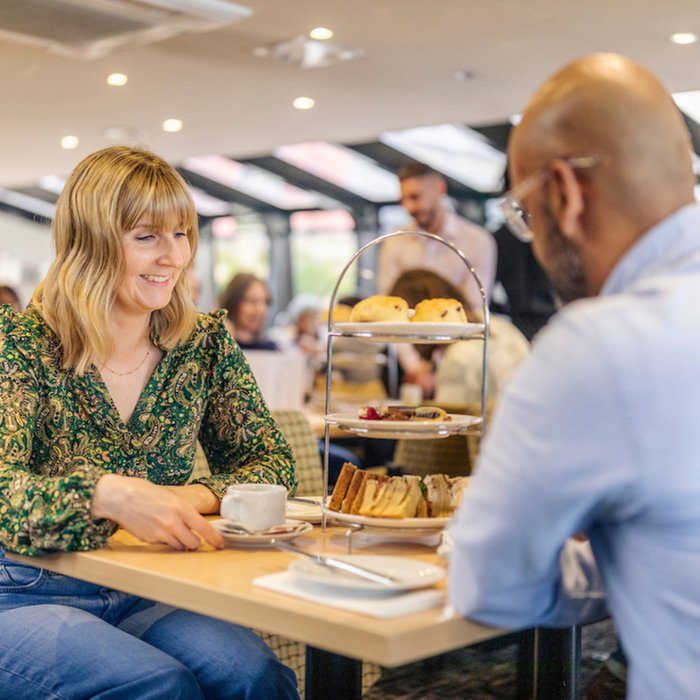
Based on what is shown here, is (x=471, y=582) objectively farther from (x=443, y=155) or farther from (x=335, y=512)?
(x=443, y=155)

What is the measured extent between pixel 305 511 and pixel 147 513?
1.32 ft

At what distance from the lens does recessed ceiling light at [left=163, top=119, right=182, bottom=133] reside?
795cm

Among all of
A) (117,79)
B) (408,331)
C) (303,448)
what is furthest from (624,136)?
(117,79)

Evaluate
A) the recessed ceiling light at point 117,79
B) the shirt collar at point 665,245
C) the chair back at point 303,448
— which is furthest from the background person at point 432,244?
the shirt collar at point 665,245

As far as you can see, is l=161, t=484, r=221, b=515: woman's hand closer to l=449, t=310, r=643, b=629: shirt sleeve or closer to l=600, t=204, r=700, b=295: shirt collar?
l=449, t=310, r=643, b=629: shirt sleeve

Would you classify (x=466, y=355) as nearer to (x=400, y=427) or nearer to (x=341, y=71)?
(x=341, y=71)

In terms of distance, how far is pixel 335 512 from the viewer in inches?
65.2

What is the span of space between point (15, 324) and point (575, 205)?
1.07 m

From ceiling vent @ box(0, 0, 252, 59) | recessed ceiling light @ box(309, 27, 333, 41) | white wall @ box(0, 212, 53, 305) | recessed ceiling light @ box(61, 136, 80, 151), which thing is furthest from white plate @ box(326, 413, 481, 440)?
white wall @ box(0, 212, 53, 305)

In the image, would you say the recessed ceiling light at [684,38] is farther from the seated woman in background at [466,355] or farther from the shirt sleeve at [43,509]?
the shirt sleeve at [43,509]

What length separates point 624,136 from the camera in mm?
1168

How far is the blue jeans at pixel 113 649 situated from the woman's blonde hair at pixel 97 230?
0.40 m

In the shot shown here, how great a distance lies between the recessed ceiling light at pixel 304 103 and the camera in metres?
7.18

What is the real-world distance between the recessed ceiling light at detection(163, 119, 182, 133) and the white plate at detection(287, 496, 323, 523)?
6.39 meters
